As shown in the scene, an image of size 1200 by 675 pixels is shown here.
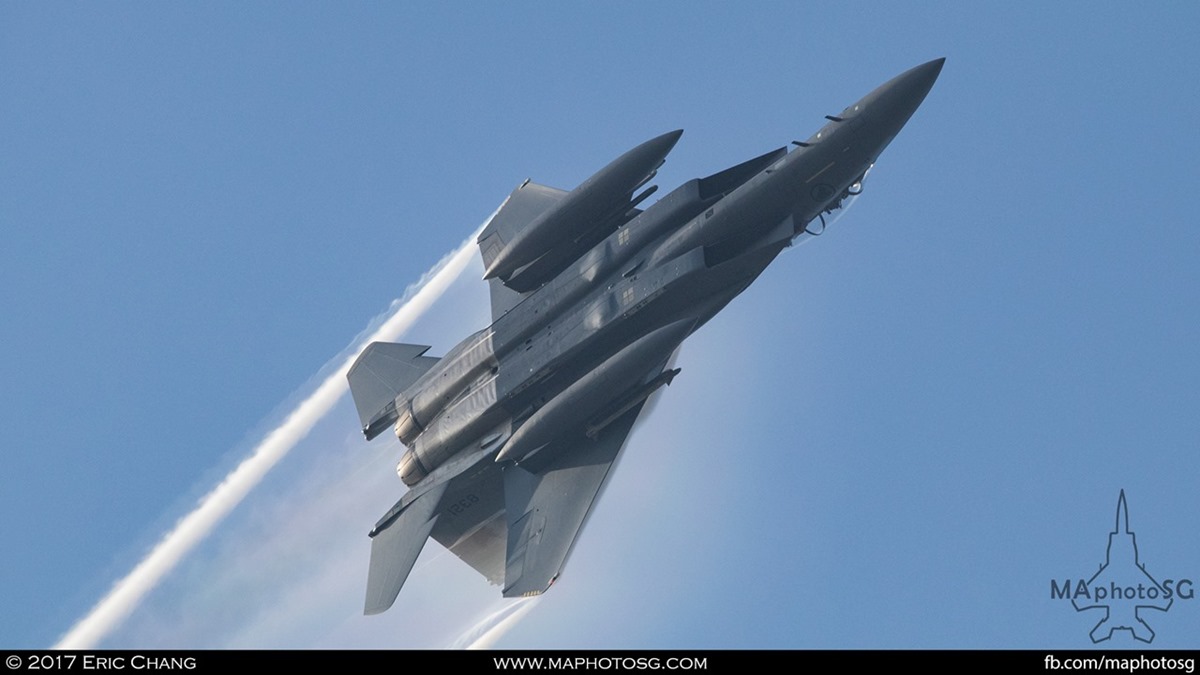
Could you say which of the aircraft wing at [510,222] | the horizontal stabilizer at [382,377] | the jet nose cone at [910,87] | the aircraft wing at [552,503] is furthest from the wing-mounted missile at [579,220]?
the jet nose cone at [910,87]

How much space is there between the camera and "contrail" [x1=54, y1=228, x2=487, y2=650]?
3741cm

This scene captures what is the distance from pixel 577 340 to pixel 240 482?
11.2 metres

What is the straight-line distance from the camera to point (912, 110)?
3212 cm

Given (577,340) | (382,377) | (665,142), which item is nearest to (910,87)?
(665,142)

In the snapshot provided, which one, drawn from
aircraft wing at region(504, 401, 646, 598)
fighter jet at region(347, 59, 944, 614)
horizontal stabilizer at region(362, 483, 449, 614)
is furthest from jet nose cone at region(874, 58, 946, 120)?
horizontal stabilizer at region(362, 483, 449, 614)

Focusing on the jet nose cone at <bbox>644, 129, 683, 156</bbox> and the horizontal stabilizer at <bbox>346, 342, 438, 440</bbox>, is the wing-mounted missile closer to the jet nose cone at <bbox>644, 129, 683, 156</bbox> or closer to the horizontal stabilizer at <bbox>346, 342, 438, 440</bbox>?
the jet nose cone at <bbox>644, 129, 683, 156</bbox>

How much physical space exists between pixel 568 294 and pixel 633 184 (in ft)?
10.00

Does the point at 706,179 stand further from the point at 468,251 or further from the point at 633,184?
the point at 468,251

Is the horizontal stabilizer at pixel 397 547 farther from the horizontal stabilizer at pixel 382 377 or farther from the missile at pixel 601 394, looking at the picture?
the horizontal stabilizer at pixel 382 377

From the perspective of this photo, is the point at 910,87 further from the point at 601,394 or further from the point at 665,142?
the point at 601,394

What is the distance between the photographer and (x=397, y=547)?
35.1 m

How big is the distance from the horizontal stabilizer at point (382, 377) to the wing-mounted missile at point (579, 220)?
3.62 metres

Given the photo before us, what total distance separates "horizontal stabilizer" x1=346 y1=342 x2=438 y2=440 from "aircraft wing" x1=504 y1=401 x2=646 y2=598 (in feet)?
14.3

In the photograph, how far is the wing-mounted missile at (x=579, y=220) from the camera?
3494 cm
